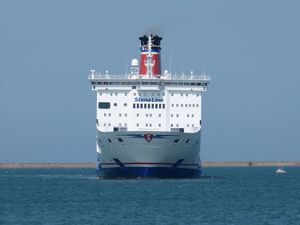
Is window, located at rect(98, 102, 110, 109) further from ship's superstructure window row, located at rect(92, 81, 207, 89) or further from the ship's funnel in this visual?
the ship's funnel

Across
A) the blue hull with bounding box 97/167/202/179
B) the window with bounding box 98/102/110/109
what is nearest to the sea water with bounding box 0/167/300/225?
the blue hull with bounding box 97/167/202/179

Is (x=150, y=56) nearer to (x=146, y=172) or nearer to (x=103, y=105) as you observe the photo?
(x=103, y=105)

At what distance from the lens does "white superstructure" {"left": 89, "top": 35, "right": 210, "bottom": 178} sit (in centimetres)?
8112

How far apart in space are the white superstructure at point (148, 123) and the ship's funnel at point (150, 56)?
0.10 meters

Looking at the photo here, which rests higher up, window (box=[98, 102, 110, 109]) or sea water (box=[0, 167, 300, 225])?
window (box=[98, 102, 110, 109])

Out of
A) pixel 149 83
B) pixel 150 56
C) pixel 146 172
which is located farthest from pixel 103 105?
pixel 146 172

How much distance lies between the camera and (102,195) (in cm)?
7094

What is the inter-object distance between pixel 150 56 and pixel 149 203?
83.0 feet

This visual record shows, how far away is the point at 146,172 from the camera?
81.9 meters

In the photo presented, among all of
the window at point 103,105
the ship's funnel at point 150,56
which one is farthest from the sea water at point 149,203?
the ship's funnel at point 150,56

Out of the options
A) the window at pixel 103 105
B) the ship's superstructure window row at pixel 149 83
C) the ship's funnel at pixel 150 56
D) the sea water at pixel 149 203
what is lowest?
the sea water at pixel 149 203

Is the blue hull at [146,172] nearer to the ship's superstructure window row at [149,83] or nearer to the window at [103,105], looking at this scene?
the window at [103,105]

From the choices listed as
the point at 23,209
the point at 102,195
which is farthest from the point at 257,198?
the point at 23,209

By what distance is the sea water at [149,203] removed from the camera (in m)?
55.2
